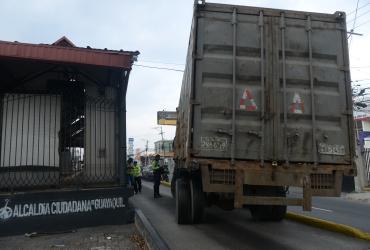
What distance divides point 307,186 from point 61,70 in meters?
6.21

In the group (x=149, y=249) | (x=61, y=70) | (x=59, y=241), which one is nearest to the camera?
(x=149, y=249)

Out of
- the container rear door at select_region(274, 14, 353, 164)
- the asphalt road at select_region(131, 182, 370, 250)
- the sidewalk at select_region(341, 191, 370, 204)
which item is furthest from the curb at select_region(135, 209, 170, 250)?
the sidewalk at select_region(341, 191, 370, 204)

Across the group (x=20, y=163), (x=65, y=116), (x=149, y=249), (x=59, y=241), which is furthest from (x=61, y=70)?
(x=149, y=249)

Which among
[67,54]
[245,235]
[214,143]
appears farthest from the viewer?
[67,54]

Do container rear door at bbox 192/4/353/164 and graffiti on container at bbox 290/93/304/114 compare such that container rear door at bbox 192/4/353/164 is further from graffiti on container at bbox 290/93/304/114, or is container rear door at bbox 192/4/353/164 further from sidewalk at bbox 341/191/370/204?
sidewalk at bbox 341/191/370/204

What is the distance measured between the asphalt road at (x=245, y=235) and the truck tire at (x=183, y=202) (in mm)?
163

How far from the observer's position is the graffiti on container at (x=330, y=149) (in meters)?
7.04

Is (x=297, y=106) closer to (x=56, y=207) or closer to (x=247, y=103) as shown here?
(x=247, y=103)

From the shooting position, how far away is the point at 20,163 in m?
9.41

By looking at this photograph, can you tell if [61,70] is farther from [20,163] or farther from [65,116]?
[20,163]

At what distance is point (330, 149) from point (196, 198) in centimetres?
283

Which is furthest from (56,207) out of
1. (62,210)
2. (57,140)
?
(57,140)

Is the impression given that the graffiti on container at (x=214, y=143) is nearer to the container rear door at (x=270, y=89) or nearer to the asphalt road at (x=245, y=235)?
the container rear door at (x=270, y=89)

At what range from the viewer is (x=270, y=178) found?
22.6ft
